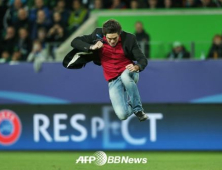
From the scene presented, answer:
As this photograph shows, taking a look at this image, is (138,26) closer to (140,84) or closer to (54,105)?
(140,84)

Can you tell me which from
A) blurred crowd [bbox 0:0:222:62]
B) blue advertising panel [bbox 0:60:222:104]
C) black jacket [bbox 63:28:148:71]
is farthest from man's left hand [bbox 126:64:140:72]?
blurred crowd [bbox 0:0:222:62]

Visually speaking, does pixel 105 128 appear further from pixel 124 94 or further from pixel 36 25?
pixel 124 94

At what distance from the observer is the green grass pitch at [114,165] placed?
12.4 meters

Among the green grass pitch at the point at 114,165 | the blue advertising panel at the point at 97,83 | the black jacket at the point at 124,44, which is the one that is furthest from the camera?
the blue advertising panel at the point at 97,83

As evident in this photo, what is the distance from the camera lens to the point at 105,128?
50.0 ft

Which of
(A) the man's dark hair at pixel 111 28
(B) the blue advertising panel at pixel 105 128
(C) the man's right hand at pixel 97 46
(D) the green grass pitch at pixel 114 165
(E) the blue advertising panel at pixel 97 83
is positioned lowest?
(D) the green grass pitch at pixel 114 165

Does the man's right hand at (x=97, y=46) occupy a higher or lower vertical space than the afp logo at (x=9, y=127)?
higher

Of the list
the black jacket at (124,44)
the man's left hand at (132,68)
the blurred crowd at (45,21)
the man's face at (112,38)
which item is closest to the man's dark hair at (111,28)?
the man's face at (112,38)

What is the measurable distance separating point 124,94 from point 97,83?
11.8 ft

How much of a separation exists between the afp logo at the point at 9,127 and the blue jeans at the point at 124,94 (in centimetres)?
453

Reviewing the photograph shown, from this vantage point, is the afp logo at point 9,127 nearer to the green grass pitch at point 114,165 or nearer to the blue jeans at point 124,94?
the green grass pitch at point 114,165

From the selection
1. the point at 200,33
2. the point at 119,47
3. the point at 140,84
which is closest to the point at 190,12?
the point at 200,33

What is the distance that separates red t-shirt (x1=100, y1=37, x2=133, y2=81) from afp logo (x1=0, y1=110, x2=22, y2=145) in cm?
461

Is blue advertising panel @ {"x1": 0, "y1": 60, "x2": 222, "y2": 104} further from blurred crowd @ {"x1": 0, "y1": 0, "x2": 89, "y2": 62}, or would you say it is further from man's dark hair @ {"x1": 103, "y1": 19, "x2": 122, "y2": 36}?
man's dark hair @ {"x1": 103, "y1": 19, "x2": 122, "y2": 36}
